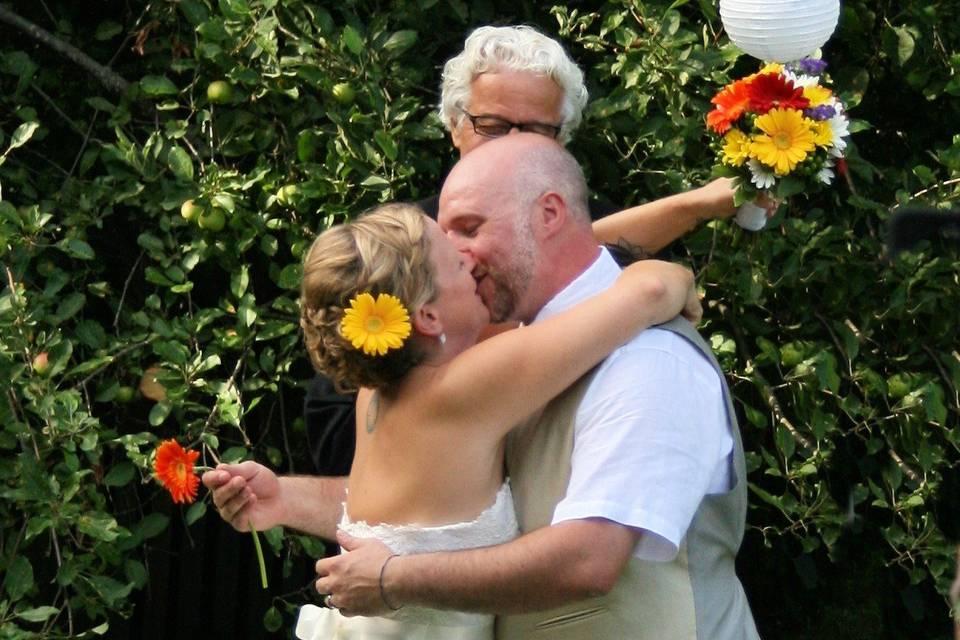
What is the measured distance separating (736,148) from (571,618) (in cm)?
91

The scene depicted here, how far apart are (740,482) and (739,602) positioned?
20 cm

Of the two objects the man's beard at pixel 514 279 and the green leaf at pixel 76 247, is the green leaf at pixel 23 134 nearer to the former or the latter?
the green leaf at pixel 76 247

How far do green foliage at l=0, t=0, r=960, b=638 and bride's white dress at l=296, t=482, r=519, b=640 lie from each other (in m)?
1.16

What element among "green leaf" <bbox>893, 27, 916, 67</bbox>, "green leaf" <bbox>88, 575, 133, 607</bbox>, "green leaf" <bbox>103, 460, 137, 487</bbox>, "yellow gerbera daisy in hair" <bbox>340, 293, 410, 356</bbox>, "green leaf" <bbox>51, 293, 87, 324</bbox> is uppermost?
"yellow gerbera daisy in hair" <bbox>340, 293, 410, 356</bbox>

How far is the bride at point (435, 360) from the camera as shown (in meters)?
2.53

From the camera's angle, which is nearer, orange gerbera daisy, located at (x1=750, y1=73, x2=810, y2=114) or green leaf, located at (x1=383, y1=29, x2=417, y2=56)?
orange gerbera daisy, located at (x1=750, y1=73, x2=810, y2=114)

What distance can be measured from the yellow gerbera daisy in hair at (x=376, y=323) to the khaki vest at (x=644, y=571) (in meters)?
0.27

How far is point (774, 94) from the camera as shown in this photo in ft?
9.73

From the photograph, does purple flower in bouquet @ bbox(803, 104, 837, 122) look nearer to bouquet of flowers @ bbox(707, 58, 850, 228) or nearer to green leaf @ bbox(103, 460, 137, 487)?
bouquet of flowers @ bbox(707, 58, 850, 228)

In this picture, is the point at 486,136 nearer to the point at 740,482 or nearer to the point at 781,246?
the point at 781,246

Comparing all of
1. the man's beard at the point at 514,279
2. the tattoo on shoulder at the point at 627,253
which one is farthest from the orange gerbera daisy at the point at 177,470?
the tattoo on shoulder at the point at 627,253

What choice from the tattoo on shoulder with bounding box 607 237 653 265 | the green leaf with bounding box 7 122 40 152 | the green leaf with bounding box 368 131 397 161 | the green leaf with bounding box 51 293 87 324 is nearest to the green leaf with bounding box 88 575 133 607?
the green leaf with bounding box 51 293 87 324

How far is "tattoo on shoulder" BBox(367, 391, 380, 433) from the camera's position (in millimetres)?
2756

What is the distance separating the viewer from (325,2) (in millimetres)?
4375
